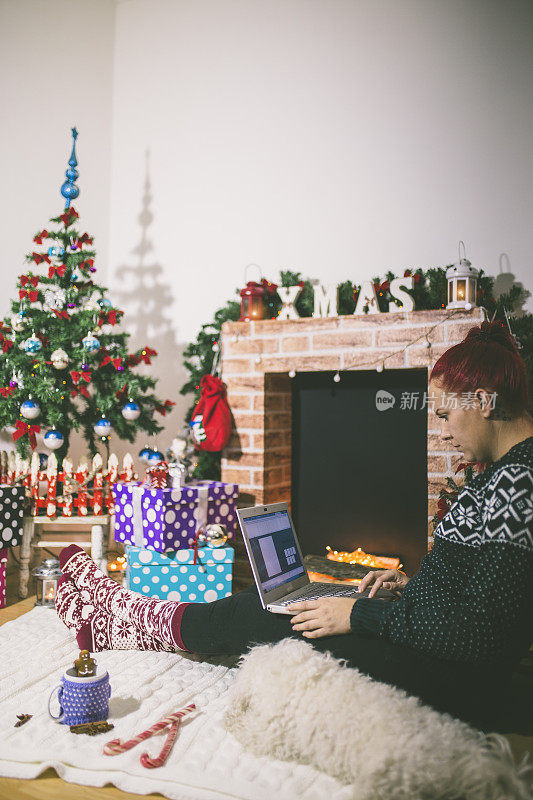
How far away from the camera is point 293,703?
1.35 meters

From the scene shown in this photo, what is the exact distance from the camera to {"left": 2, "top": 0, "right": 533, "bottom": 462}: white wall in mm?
2881

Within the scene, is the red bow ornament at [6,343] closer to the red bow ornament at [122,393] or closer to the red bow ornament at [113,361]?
the red bow ornament at [113,361]

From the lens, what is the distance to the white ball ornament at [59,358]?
275 centimetres

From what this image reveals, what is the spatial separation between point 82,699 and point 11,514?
3.96 feet

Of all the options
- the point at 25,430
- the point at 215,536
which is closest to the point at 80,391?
the point at 25,430

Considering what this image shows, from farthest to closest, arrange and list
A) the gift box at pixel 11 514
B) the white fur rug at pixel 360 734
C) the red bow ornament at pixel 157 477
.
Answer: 1. the red bow ornament at pixel 157 477
2. the gift box at pixel 11 514
3. the white fur rug at pixel 360 734

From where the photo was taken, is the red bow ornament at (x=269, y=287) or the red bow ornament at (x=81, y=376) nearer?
the red bow ornament at (x=81, y=376)

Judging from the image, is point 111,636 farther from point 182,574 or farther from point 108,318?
point 108,318

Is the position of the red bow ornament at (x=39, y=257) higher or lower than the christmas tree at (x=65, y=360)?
higher

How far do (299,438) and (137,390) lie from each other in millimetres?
861

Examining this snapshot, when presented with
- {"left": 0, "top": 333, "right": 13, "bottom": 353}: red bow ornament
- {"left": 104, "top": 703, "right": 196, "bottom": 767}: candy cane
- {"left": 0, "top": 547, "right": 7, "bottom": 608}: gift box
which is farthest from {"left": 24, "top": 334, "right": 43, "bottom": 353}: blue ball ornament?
{"left": 104, "top": 703, "right": 196, "bottom": 767}: candy cane

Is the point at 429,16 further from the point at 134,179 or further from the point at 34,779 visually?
the point at 34,779

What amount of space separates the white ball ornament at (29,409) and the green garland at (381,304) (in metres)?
0.76

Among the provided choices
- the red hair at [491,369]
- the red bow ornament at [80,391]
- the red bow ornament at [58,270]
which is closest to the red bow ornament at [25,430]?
the red bow ornament at [80,391]
